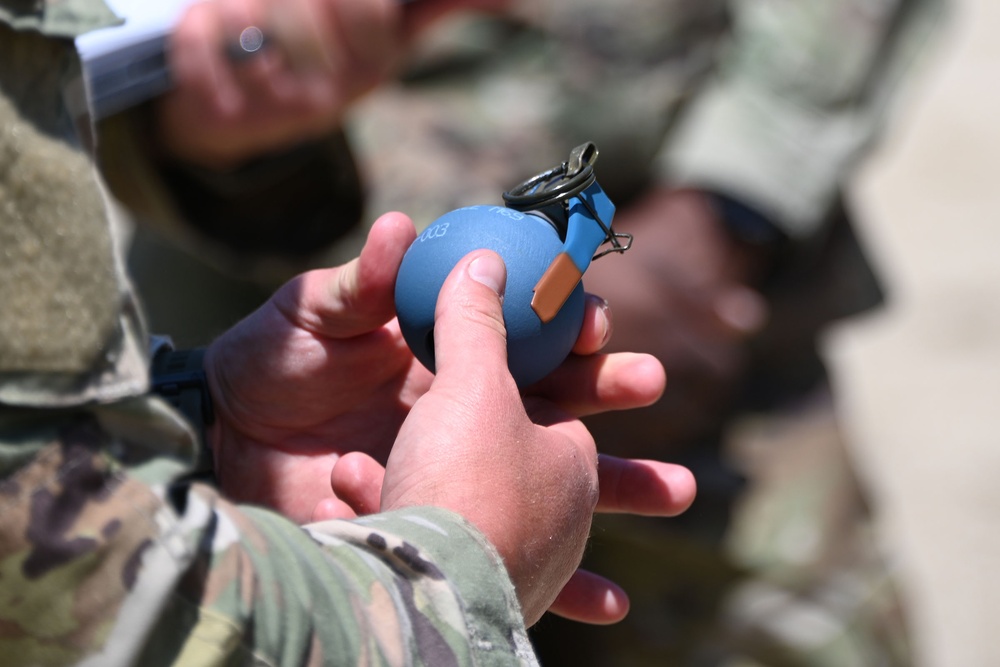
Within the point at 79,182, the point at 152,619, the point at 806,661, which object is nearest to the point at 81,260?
the point at 79,182

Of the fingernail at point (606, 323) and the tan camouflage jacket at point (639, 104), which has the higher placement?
the fingernail at point (606, 323)

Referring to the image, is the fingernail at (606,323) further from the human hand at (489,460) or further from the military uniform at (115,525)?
the military uniform at (115,525)

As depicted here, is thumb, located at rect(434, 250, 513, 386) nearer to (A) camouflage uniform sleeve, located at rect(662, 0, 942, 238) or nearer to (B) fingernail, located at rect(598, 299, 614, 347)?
(B) fingernail, located at rect(598, 299, 614, 347)

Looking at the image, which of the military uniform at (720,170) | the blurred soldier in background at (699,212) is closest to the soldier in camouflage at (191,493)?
the blurred soldier in background at (699,212)

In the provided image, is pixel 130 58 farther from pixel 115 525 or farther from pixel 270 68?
pixel 115 525

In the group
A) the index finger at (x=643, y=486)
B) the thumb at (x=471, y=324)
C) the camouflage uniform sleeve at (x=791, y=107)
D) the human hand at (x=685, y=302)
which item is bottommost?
the human hand at (x=685, y=302)

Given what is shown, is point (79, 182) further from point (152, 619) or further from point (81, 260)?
point (152, 619)

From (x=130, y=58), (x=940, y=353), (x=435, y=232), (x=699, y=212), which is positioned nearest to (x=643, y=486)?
(x=435, y=232)

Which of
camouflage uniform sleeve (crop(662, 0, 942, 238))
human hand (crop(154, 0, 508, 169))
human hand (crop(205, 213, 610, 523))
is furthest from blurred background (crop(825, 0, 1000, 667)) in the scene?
human hand (crop(205, 213, 610, 523))
